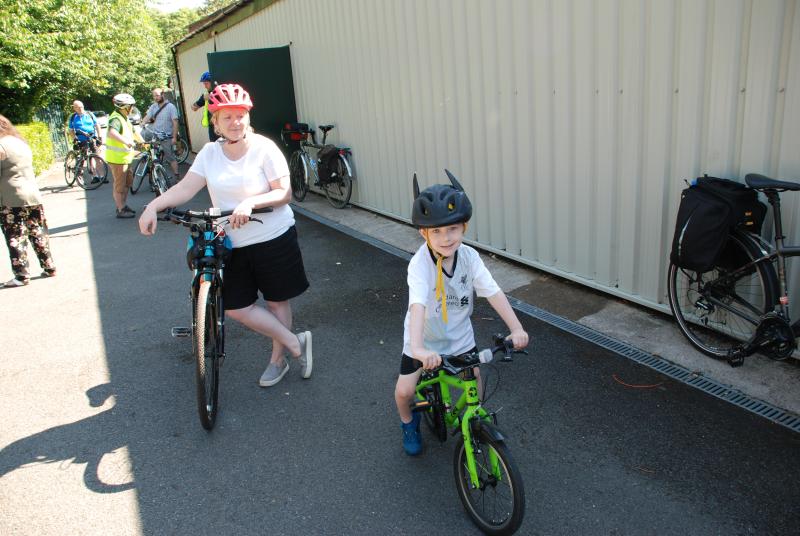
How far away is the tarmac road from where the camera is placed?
3.04 metres

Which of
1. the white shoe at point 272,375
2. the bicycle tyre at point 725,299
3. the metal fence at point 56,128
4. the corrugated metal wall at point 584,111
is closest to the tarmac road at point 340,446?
the white shoe at point 272,375

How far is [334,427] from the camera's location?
388 centimetres

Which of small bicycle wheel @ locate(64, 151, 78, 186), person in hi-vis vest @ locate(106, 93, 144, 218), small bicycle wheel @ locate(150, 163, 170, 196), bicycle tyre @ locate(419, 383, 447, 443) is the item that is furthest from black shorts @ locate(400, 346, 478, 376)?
small bicycle wheel @ locate(64, 151, 78, 186)

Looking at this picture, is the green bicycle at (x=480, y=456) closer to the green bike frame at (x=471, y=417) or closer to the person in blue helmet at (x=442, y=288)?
the green bike frame at (x=471, y=417)

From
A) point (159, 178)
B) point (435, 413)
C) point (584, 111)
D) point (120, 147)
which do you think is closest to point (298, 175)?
point (120, 147)

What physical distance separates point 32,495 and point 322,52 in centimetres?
799

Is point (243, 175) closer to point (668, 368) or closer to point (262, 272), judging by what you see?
point (262, 272)

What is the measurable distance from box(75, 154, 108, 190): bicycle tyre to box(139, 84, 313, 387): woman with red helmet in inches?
476

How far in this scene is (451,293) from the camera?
2959mm

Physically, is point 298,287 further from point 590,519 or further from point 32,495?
point 590,519

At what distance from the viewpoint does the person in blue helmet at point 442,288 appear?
2.65 meters

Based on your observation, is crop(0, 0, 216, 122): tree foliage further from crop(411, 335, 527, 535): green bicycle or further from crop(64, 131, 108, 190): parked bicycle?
crop(411, 335, 527, 535): green bicycle

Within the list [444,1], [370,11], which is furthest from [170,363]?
[370,11]

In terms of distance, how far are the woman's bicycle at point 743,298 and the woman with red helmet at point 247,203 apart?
106 inches
